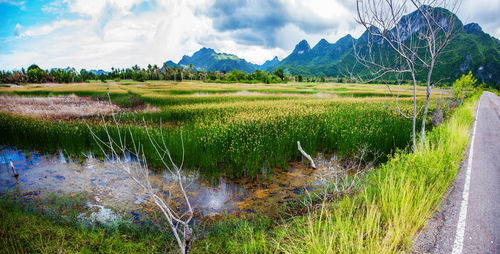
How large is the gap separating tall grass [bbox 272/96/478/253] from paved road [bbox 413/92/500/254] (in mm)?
206

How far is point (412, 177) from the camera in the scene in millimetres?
4605

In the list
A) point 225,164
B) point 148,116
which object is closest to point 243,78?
point 148,116

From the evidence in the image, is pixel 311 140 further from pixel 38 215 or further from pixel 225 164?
pixel 38 215

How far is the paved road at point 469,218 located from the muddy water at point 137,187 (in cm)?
232

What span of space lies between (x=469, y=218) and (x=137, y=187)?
330 inches

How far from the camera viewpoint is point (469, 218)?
4.01 m

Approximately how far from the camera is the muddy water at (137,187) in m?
5.54

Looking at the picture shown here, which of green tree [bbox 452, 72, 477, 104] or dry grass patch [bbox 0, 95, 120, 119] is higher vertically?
green tree [bbox 452, 72, 477, 104]

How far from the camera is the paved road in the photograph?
10.8 feet

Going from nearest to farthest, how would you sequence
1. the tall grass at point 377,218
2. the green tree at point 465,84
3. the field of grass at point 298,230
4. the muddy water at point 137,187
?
the tall grass at point 377,218 → the field of grass at point 298,230 → the muddy water at point 137,187 → the green tree at point 465,84

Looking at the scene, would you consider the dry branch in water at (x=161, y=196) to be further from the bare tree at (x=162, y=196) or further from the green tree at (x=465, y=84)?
the green tree at (x=465, y=84)

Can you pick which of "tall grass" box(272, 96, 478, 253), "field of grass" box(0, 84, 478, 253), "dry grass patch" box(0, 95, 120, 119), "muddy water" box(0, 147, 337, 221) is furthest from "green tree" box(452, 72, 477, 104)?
"dry grass patch" box(0, 95, 120, 119)

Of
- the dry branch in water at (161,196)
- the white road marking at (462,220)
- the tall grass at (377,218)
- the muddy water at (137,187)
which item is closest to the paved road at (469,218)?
the white road marking at (462,220)

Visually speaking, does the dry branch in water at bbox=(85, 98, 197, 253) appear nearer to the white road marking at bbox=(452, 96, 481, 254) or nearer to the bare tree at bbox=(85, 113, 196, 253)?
the bare tree at bbox=(85, 113, 196, 253)
